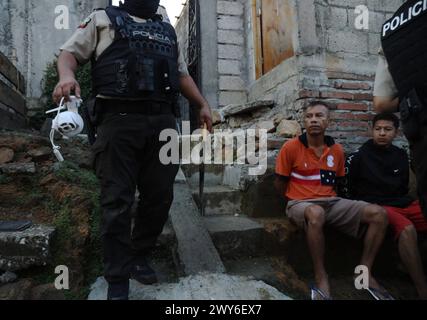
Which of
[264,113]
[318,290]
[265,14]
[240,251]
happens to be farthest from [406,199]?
[265,14]

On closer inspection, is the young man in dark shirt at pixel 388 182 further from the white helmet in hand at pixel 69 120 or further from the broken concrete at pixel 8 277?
the broken concrete at pixel 8 277

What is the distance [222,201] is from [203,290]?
1248 mm

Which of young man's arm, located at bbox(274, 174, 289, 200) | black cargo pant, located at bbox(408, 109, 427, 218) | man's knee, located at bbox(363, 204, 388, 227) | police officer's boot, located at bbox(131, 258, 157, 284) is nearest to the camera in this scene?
black cargo pant, located at bbox(408, 109, 427, 218)

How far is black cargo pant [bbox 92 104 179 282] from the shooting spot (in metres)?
1.70

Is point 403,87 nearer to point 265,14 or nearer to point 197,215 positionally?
point 197,215

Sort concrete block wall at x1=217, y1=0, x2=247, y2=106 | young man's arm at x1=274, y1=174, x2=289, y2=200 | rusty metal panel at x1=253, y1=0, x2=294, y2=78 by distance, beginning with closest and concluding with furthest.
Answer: young man's arm at x1=274, y1=174, x2=289, y2=200
rusty metal panel at x1=253, y1=0, x2=294, y2=78
concrete block wall at x1=217, y1=0, x2=247, y2=106

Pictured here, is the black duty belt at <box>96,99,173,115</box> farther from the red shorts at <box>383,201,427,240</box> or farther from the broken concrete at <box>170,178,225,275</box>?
the red shorts at <box>383,201,427,240</box>

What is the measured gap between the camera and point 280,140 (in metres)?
3.44

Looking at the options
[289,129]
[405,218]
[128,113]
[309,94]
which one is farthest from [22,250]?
[309,94]

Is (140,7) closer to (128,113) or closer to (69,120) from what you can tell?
(128,113)

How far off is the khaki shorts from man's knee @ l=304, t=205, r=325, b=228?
46 millimetres

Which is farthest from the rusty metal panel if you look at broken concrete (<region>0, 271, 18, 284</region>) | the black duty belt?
broken concrete (<region>0, 271, 18, 284</region>)

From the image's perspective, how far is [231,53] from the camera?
6.19 m

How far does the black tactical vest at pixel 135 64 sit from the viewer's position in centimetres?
180
